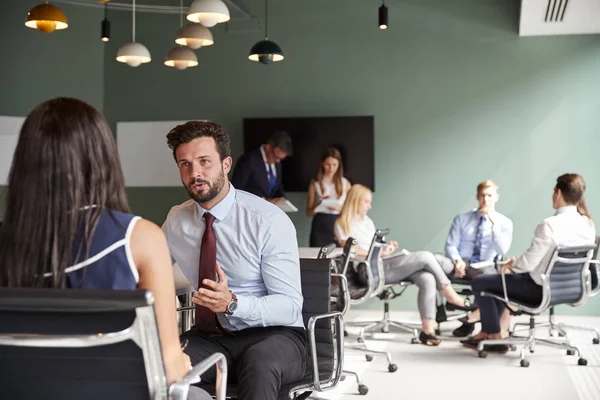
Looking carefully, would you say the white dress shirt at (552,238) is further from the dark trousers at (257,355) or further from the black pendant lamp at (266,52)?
the dark trousers at (257,355)

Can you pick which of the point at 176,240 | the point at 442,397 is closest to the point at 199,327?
the point at 176,240

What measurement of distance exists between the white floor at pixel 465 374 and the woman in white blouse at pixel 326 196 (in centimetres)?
166

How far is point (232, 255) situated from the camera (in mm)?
3072

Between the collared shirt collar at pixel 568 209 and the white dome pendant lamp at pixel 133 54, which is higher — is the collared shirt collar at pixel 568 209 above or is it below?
below

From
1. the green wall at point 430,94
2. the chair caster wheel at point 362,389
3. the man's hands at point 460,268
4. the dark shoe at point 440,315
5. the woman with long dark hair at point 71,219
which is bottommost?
the chair caster wheel at point 362,389

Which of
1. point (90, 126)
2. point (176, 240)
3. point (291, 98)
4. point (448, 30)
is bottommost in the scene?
point (176, 240)

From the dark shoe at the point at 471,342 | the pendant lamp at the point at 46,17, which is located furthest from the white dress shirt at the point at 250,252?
the dark shoe at the point at 471,342

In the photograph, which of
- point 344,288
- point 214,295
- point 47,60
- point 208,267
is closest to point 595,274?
point 344,288

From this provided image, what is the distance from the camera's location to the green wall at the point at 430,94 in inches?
336

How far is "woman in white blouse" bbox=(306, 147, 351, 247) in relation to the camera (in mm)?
8430

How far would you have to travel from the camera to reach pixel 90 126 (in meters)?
1.84

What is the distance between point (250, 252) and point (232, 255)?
71 millimetres

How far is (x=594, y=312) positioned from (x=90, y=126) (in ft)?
24.9

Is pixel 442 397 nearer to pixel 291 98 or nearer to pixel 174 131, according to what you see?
pixel 174 131
